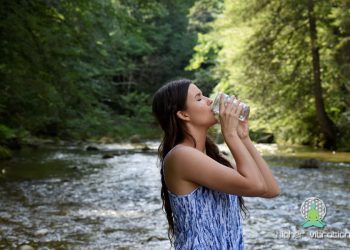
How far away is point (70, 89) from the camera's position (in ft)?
36.7

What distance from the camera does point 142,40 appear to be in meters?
21.6

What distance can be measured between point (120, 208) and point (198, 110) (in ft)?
18.3

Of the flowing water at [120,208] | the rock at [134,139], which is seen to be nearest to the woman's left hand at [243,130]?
the flowing water at [120,208]

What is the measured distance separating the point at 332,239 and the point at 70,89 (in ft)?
22.8

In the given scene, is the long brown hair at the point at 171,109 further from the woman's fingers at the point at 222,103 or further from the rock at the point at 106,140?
the rock at the point at 106,140

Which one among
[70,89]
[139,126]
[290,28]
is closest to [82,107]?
[70,89]

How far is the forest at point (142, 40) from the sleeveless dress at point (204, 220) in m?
8.18

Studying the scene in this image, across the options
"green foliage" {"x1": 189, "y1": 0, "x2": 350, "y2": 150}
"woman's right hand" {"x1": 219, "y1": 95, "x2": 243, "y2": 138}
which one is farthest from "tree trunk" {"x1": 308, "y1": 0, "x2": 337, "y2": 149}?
"woman's right hand" {"x1": 219, "y1": 95, "x2": 243, "y2": 138}

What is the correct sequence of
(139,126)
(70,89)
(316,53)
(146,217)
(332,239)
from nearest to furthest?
(332,239) < (146,217) < (70,89) < (316,53) < (139,126)

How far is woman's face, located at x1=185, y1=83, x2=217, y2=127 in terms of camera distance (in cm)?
250

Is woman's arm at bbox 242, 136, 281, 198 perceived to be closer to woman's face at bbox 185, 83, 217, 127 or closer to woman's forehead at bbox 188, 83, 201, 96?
woman's face at bbox 185, 83, 217, 127

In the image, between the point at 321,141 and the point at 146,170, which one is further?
the point at 321,141

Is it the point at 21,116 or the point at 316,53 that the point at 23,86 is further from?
the point at 316,53

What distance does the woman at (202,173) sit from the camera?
2.38 meters
